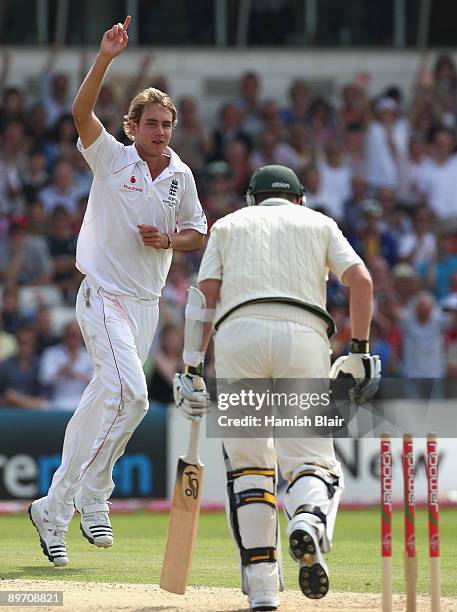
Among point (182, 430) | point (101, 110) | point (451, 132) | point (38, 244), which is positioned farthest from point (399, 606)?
point (451, 132)

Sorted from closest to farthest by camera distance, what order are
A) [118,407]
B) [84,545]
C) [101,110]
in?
[118,407] < [84,545] < [101,110]

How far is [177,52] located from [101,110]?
3116 millimetres

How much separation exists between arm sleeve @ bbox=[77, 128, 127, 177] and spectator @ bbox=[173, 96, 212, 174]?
8583mm

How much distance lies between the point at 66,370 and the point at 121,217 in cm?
567

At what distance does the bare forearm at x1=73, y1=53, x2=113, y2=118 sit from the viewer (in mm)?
7461

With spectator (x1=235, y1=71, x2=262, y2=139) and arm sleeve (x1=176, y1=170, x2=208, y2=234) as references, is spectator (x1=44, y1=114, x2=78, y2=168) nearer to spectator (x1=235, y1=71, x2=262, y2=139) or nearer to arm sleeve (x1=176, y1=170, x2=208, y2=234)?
spectator (x1=235, y1=71, x2=262, y2=139)

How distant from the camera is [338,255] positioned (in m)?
6.73

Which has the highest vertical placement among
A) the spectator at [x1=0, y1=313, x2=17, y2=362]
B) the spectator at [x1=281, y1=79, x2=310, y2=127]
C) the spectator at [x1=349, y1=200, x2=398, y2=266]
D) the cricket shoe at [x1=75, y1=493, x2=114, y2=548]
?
the spectator at [x1=281, y1=79, x2=310, y2=127]

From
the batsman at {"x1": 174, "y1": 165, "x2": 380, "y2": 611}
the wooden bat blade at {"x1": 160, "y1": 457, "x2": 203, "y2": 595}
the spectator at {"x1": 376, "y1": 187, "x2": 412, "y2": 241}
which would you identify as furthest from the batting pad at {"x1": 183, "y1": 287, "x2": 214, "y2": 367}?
the spectator at {"x1": 376, "y1": 187, "x2": 412, "y2": 241}

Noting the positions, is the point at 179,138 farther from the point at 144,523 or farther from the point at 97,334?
the point at 97,334

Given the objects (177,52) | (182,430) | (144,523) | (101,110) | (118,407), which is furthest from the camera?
(177,52)

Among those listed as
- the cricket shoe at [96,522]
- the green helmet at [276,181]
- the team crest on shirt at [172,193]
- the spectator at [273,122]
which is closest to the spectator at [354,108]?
the spectator at [273,122]

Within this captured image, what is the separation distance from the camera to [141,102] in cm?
788

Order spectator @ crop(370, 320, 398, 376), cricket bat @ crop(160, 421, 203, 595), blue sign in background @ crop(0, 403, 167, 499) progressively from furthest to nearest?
spectator @ crop(370, 320, 398, 376)
blue sign in background @ crop(0, 403, 167, 499)
cricket bat @ crop(160, 421, 203, 595)
